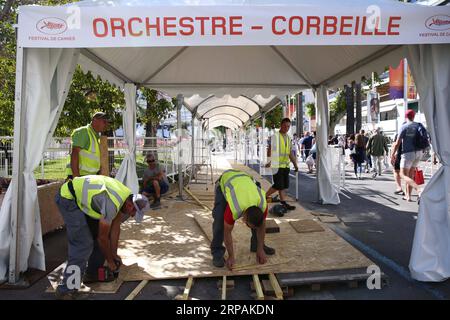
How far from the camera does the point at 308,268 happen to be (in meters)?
4.12

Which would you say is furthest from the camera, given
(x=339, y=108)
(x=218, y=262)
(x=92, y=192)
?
(x=339, y=108)

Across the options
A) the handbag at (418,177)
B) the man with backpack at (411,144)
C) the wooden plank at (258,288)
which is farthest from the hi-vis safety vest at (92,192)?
the handbag at (418,177)

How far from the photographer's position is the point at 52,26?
12.5ft

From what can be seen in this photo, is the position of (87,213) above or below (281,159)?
below

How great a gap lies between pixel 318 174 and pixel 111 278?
18.5 feet

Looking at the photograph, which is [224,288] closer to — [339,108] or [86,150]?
[86,150]

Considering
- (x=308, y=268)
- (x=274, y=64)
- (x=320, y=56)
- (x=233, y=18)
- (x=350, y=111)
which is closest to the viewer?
(x=233, y=18)

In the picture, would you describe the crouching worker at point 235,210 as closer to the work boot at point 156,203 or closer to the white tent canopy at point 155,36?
the white tent canopy at point 155,36

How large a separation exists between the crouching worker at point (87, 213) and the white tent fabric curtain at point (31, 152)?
65 centimetres

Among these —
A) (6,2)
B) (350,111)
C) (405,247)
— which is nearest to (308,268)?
(405,247)

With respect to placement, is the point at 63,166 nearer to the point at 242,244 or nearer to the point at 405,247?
the point at 242,244

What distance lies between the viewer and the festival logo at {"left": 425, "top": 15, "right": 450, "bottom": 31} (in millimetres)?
3743

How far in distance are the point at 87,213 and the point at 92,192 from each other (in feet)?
0.79

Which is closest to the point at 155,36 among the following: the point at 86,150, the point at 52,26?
the point at 52,26
